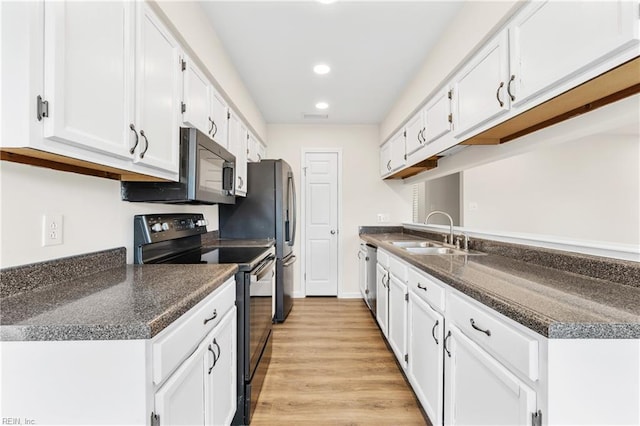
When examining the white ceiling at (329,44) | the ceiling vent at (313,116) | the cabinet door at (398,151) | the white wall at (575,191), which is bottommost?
the white wall at (575,191)

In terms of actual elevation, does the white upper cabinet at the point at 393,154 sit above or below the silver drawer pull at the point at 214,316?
above

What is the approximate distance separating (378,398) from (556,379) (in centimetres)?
140

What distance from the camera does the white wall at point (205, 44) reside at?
5.26 feet

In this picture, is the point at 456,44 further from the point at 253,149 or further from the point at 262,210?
the point at 253,149

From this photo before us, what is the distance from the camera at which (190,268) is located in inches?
59.9

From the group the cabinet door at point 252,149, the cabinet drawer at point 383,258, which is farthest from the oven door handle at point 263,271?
the cabinet door at point 252,149

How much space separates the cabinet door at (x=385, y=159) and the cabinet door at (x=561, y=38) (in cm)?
239

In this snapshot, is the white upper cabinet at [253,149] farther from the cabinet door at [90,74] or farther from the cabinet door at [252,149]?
the cabinet door at [90,74]

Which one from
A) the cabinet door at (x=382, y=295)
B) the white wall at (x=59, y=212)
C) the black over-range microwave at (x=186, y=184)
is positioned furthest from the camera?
the cabinet door at (x=382, y=295)

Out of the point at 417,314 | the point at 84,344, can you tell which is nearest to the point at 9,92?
the point at 84,344

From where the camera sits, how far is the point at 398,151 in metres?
3.47

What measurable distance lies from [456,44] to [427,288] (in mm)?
1549

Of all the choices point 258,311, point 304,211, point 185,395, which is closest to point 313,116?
point 304,211

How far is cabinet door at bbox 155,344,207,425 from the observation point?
2.92 feet
